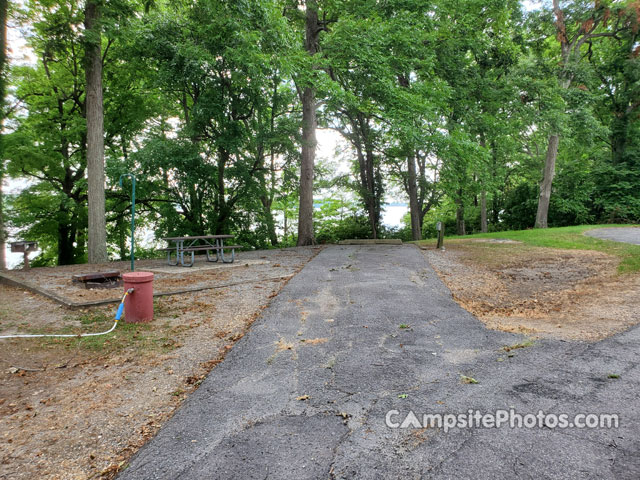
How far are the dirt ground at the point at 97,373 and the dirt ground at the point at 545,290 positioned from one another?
3.44 m

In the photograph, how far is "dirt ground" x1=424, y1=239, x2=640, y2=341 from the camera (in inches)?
173

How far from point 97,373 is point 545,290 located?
685cm

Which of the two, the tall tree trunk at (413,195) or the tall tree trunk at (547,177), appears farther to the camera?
the tall tree trunk at (413,195)

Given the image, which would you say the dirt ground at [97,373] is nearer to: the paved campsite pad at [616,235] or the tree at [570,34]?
the paved campsite pad at [616,235]

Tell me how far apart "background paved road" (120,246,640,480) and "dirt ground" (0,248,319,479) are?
25 cm

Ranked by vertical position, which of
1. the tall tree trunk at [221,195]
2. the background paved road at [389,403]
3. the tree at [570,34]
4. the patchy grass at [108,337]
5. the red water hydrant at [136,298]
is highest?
the tree at [570,34]

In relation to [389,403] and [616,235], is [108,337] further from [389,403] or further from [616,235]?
[616,235]

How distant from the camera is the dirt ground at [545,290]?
14.4ft

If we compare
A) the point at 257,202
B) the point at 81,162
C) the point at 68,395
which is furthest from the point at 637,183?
the point at 81,162

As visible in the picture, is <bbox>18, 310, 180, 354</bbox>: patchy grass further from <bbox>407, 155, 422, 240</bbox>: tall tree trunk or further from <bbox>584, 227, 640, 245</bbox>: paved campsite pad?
<bbox>407, 155, 422, 240</bbox>: tall tree trunk

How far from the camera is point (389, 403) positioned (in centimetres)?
257

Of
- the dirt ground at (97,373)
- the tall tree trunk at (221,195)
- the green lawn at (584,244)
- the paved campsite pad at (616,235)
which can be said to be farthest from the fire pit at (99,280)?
the paved campsite pad at (616,235)

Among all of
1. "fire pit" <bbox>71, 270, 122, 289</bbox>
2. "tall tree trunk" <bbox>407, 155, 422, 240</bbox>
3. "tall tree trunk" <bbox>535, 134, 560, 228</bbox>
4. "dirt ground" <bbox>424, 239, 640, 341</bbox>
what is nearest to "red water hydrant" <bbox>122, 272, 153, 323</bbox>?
"fire pit" <bbox>71, 270, 122, 289</bbox>

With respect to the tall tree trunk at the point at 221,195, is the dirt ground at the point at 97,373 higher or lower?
lower
